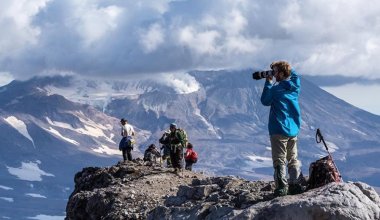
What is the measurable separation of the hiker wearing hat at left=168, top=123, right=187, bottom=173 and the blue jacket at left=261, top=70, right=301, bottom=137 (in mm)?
16298

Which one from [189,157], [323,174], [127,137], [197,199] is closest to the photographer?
[323,174]

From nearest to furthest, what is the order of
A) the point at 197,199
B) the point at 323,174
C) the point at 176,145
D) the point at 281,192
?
the point at 281,192, the point at 323,174, the point at 197,199, the point at 176,145

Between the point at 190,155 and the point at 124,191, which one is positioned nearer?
the point at 124,191

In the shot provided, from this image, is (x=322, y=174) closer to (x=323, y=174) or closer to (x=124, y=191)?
(x=323, y=174)

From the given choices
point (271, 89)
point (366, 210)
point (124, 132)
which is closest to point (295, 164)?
point (271, 89)

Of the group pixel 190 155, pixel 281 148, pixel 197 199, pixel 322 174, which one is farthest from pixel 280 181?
pixel 190 155

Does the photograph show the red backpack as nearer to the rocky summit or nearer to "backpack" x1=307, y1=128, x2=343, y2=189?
the rocky summit

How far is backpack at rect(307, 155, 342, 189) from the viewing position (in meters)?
15.6

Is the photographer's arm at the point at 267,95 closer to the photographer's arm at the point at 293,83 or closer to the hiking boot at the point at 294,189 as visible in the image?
the photographer's arm at the point at 293,83

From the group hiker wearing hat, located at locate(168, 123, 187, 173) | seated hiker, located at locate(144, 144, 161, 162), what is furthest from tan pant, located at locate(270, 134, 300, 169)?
seated hiker, located at locate(144, 144, 161, 162)

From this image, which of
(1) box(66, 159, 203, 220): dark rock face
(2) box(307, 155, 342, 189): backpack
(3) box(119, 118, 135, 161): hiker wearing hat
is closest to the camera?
(2) box(307, 155, 342, 189): backpack

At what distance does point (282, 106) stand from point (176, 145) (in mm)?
16796

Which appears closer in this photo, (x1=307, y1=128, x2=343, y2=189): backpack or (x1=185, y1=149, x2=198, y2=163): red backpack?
(x1=307, y1=128, x2=343, y2=189): backpack

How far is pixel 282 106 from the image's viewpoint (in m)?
15.5
